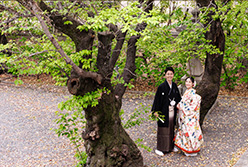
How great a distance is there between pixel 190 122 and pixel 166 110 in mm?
501

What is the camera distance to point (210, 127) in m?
6.69

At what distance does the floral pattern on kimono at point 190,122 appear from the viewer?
5.11 metres

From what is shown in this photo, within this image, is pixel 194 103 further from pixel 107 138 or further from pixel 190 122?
pixel 107 138

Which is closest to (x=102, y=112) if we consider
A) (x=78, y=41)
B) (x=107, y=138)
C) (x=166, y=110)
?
(x=107, y=138)

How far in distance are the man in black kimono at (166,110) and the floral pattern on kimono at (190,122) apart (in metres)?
0.17

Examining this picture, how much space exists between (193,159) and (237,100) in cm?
424

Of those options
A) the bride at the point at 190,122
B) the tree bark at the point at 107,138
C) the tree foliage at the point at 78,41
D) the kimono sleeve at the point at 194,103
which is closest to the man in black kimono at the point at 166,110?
the bride at the point at 190,122

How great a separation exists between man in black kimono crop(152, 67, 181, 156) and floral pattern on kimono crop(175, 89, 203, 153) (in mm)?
173

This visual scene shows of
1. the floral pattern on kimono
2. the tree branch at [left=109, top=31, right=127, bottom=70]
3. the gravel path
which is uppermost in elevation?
the tree branch at [left=109, top=31, right=127, bottom=70]

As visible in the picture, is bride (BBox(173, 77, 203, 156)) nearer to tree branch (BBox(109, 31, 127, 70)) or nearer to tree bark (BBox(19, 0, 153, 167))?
tree bark (BBox(19, 0, 153, 167))

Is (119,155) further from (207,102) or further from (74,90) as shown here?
(207,102)

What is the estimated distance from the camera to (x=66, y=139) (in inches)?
253

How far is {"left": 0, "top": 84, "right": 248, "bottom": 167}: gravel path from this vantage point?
208 inches

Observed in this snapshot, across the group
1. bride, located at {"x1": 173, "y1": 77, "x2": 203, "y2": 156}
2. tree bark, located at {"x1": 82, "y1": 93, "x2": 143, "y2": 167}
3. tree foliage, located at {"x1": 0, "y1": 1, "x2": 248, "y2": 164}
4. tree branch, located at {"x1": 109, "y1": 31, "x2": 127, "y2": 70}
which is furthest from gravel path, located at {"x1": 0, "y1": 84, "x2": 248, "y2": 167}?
tree foliage, located at {"x1": 0, "y1": 1, "x2": 248, "y2": 164}
